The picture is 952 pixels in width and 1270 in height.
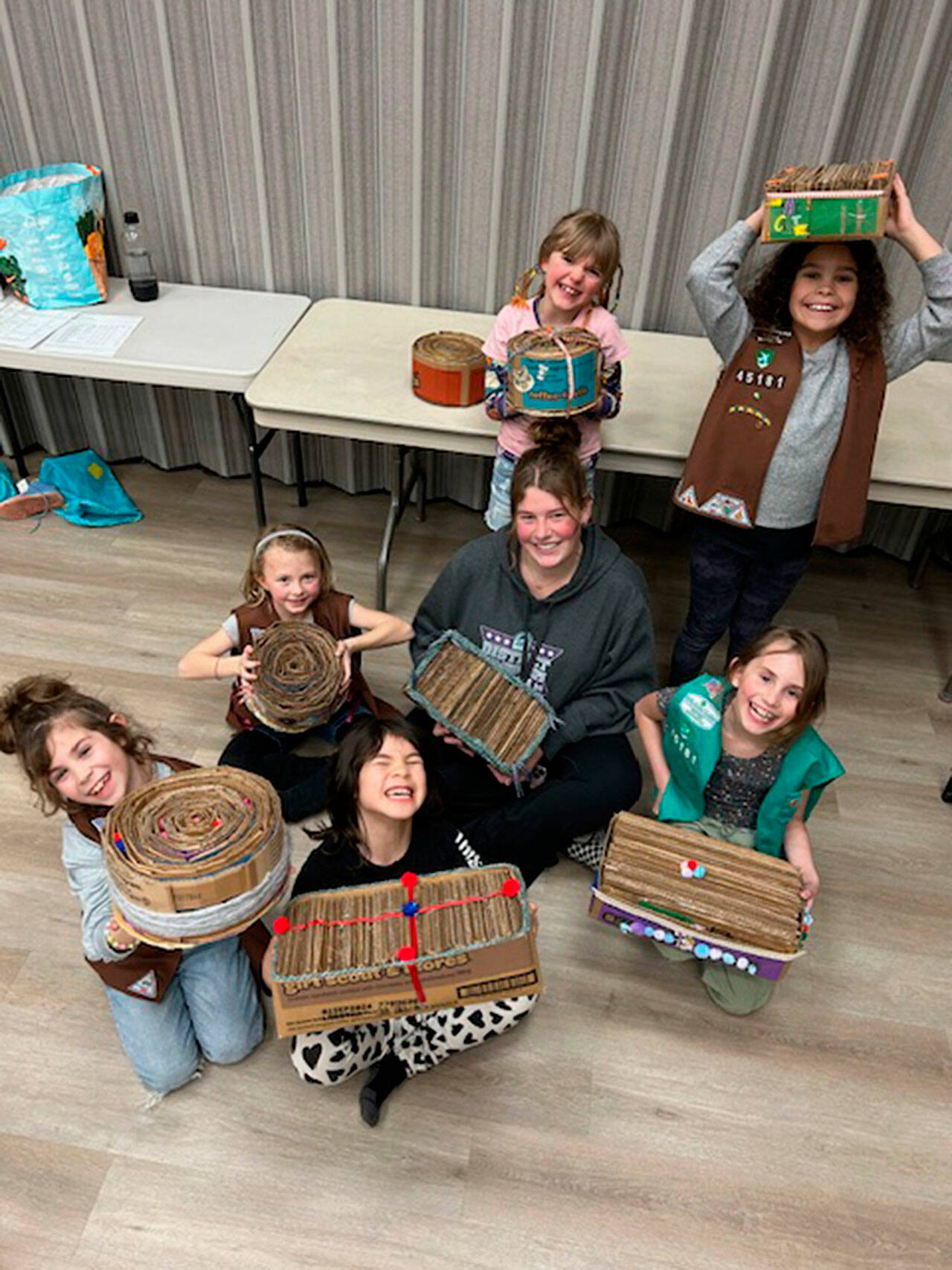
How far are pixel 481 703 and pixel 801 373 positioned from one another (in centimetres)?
99

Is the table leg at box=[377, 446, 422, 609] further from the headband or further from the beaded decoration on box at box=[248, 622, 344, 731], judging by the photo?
the beaded decoration on box at box=[248, 622, 344, 731]

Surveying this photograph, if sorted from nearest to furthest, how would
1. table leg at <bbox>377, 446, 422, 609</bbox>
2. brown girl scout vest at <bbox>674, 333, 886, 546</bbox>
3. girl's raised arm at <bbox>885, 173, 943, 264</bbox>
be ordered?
1. girl's raised arm at <bbox>885, 173, 943, 264</bbox>
2. brown girl scout vest at <bbox>674, 333, 886, 546</bbox>
3. table leg at <bbox>377, 446, 422, 609</bbox>

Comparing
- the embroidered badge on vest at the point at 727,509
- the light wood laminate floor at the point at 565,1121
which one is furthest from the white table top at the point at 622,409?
the light wood laminate floor at the point at 565,1121

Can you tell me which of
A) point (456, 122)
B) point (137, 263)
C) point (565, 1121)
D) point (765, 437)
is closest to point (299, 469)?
point (137, 263)

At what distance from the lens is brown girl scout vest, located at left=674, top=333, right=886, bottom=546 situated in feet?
A: 6.25

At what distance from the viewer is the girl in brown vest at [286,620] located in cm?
202

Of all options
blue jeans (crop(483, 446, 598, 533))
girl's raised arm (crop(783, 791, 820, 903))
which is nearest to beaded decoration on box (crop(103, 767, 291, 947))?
girl's raised arm (crop(783, 791, 820, 903))

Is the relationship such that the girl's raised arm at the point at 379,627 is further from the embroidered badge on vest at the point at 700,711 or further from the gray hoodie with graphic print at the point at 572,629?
the embroidered badge on vest at the point at 700,711

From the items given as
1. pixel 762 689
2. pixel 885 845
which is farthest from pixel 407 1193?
pixel 885 845

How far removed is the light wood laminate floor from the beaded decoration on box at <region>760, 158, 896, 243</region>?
1.36 m

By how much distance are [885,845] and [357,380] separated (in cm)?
186

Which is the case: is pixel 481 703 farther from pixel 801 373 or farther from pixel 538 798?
pixel 801 373

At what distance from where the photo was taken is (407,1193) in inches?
62.2

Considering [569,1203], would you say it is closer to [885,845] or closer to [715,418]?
[885,845]
